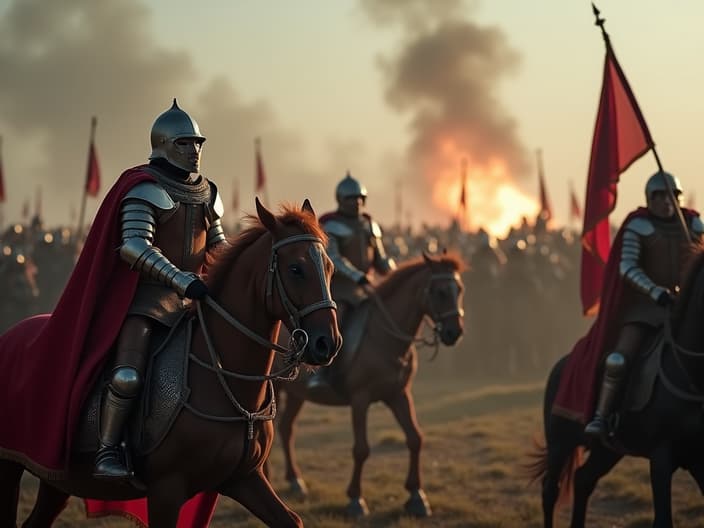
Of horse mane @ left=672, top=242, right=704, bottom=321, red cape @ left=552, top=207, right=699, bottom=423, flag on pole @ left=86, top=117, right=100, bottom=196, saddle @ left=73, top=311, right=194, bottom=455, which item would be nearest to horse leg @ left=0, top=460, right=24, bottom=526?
saddle @ left=73, top=311, right=194, bottom=455

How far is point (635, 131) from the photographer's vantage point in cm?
1049

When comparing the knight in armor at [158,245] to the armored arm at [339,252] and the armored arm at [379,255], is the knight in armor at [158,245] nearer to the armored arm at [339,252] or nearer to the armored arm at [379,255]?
the armored arm at [339,252]

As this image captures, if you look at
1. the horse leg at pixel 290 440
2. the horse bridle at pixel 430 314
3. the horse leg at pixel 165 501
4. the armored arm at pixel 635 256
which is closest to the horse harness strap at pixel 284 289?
the horse leg at pixel 165 501

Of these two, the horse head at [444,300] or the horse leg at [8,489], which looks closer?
the horse leg at [8,489]

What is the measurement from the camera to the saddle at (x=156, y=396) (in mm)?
6633

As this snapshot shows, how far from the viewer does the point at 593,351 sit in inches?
382

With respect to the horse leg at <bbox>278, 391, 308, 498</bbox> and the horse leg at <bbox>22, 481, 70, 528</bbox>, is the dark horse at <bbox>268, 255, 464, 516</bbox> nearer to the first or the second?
the horse leg at <bbox>278, 391, 308, 498</bbox>

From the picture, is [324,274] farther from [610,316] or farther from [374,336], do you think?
[374,336]

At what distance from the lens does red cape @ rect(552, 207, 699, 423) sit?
377 inches

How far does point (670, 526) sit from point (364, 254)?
594 cm

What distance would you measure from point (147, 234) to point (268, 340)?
0.95m

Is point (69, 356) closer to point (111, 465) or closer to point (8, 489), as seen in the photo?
point (111, 465)

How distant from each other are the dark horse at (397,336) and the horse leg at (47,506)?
4695 millimetres

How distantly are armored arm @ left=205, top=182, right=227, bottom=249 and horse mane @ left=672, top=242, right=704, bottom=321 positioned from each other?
366 cm
